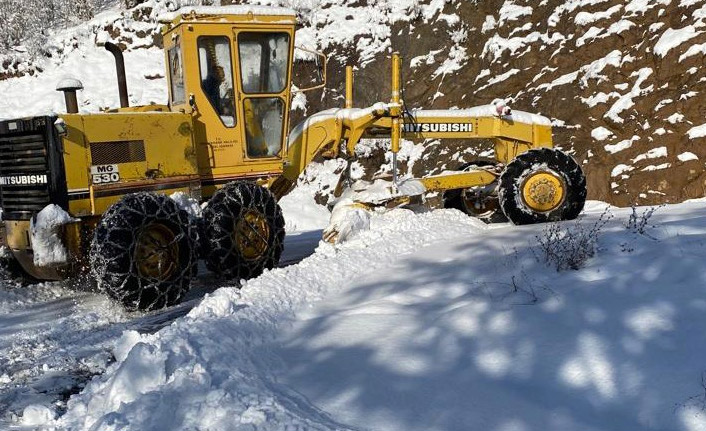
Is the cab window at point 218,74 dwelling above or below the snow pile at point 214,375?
above

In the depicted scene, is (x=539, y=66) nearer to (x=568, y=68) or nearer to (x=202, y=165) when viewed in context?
(x=568, y=68)

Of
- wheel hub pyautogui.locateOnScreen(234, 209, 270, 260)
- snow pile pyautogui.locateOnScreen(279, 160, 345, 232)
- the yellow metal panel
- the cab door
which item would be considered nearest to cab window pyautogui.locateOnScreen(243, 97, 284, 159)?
the cab door

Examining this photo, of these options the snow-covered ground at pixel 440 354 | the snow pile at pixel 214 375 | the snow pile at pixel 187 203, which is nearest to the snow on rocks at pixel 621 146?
the snow-covered ground at pixel 440 354

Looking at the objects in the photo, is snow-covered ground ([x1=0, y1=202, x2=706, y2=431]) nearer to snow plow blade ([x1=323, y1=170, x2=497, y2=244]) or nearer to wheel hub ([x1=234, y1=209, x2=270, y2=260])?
wheel hub ([x1=234, y1=209, x2=270, y2=260])

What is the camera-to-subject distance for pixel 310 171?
15031 millimetres

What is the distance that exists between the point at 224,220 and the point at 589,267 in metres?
3.89

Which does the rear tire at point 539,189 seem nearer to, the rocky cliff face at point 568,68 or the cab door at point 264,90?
the cab door at point 264,90

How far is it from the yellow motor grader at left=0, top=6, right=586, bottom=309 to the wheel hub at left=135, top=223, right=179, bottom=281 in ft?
0.04

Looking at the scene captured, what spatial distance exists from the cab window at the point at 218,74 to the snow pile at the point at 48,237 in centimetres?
219

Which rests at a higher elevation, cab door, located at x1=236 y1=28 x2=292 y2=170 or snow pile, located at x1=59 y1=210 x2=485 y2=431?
cab door, located at x1=236 y1=28 x2=292 y2=170

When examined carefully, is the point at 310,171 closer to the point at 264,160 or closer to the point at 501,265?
the point at 264,160

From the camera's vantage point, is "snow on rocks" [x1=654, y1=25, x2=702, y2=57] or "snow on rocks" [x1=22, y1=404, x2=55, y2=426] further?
"snow on rocks" [x1=654, y1=25, x2=702, y2=57]

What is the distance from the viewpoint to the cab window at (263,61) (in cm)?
721

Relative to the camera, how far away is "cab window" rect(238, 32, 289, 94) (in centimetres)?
721
